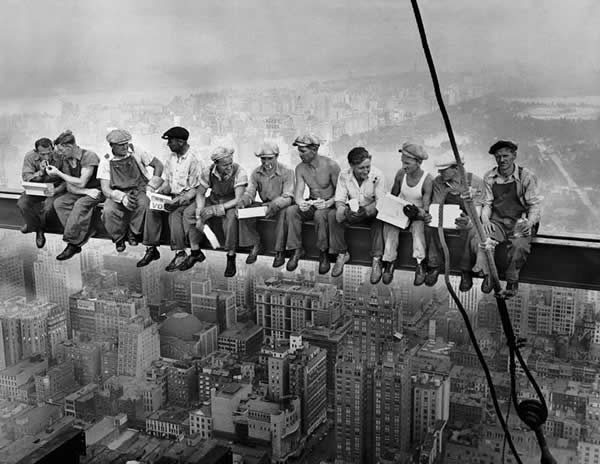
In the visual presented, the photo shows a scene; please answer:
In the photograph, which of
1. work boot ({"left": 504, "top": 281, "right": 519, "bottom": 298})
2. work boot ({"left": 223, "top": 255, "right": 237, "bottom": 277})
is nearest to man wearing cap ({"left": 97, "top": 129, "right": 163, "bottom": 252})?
work boot ({"left": 223, "top": 255, "right": 237, "bottom": 277})

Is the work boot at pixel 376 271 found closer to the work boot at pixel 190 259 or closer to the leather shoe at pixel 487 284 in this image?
the leather shoe at pixel 487 284

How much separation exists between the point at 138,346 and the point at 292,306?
66.6 inches

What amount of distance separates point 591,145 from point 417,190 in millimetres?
1339

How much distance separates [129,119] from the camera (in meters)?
6.62

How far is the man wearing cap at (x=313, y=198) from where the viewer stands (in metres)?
5.23

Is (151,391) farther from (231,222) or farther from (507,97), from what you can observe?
(507,97)

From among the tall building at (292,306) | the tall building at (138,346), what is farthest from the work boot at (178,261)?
the tall building at (138,346)

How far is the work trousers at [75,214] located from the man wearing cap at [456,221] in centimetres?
264

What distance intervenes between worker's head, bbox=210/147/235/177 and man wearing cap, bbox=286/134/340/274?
48 centimetres

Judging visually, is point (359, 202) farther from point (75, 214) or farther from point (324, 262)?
point (75, 214)

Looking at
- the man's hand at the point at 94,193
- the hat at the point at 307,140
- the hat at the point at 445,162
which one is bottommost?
the man's hand at the point at 94,193

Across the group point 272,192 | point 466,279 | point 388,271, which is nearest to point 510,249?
point 466,279

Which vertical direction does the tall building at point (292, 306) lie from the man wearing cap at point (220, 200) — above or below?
below

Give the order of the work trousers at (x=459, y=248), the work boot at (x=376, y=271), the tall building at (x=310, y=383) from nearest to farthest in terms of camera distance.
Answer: the work trousers at (x=459, y=248) < the work boot at (x=376, y=271) < the tall building at (x=310, y=383)
